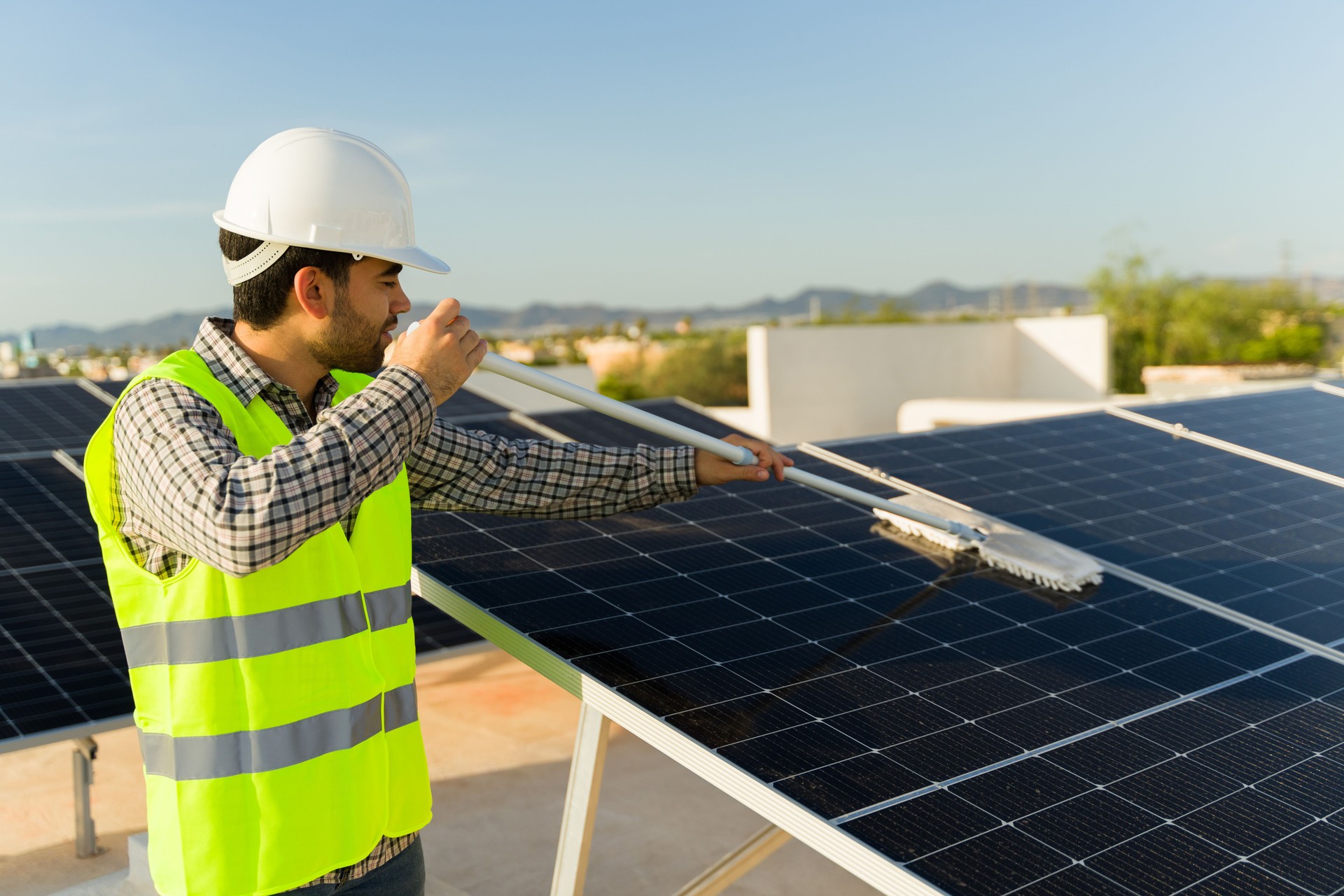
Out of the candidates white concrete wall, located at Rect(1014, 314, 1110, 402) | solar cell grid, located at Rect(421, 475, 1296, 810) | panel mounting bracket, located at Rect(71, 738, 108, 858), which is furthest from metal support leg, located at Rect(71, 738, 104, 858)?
white concrete wall, located at Rect(1014, 314, 1110, 402)

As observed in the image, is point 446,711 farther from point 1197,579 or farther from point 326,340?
point 326,340

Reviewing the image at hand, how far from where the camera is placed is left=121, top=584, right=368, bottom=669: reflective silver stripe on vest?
2.43 m

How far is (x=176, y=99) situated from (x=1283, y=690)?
125 metres

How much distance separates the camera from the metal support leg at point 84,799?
698cm

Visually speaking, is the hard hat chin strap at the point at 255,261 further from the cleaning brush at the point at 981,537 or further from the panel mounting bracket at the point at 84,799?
the panel mounting bracket at the point at 84,799

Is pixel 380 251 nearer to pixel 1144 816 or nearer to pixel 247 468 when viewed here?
pixel 247 468

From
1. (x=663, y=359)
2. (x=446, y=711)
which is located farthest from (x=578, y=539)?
(x=663, y=359)

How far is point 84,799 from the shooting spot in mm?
7379

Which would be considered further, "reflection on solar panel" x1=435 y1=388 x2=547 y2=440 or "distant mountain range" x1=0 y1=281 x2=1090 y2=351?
"distant mountain range" x1=0 y1=281 x2=1090 y2=351

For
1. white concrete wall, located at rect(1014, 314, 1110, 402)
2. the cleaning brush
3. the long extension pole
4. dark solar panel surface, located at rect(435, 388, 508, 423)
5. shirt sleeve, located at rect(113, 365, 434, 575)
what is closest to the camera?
shirt sleeve, located at rect(113, 365, 434, 575)

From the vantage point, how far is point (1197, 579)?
16.5 feet

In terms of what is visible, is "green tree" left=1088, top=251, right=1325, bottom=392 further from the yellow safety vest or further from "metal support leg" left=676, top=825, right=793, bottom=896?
the yellow safety vest

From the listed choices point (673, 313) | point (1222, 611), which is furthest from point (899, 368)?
point (673, 313)

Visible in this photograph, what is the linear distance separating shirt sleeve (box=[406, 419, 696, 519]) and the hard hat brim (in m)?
0.71
